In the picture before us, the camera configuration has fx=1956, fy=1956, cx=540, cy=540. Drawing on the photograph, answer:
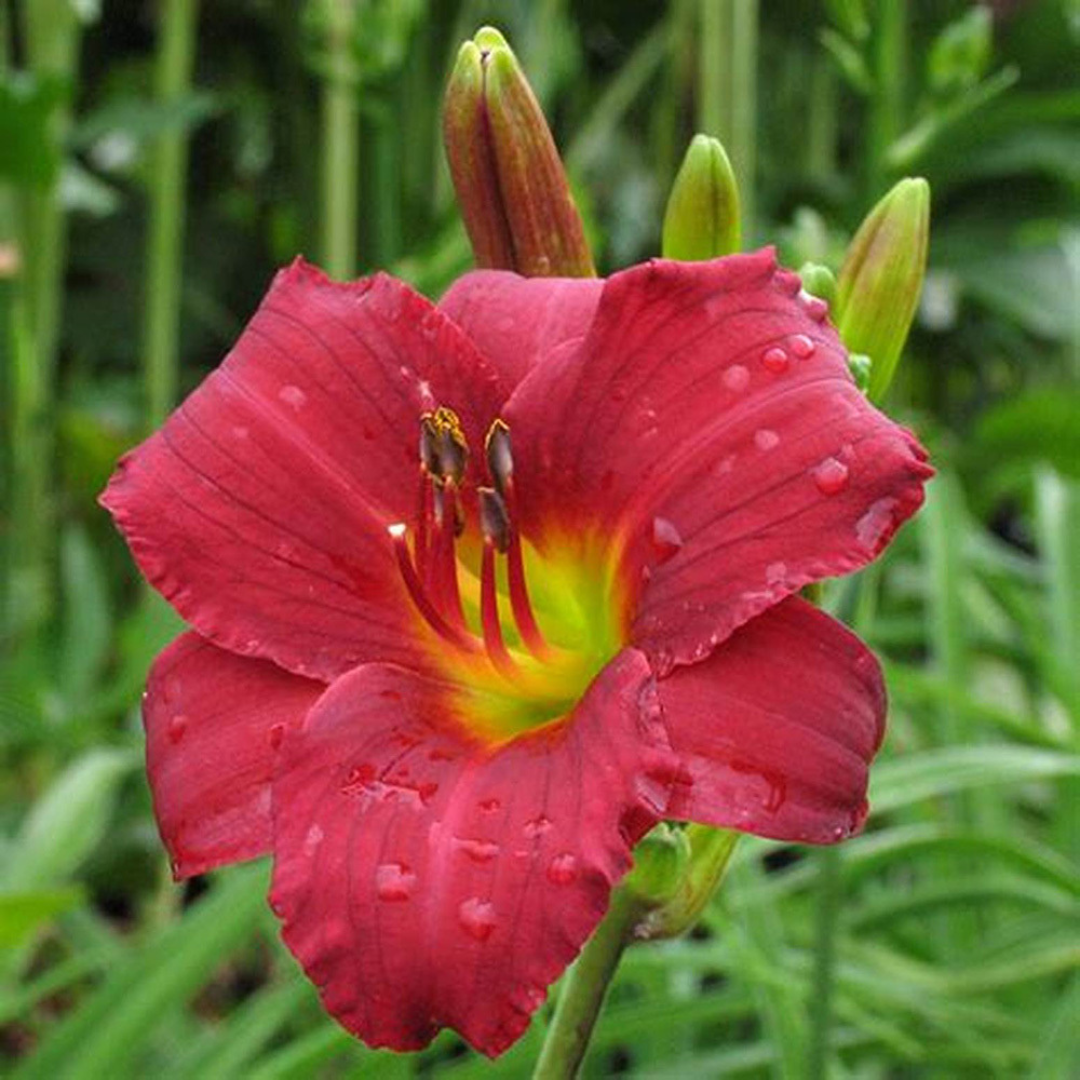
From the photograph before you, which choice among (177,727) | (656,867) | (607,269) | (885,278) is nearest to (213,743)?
(177,727)

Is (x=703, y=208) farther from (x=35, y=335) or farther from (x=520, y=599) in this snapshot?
(x=35, y=335)

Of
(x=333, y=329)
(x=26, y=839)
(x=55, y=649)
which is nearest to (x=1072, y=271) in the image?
(x=55, y=649)

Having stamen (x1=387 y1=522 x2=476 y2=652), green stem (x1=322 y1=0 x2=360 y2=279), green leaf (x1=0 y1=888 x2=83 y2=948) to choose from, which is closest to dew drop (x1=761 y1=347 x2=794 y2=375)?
stamen (x1=387 y1=522 x2=476 y2=652)

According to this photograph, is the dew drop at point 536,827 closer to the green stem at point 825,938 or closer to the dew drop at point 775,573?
the dew drop at point 775,573

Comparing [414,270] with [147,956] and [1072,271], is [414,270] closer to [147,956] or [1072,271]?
[147,956]

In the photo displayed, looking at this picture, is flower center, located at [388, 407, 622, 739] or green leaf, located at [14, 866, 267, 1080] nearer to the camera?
flower center, located at [388, 407, 622, 739]

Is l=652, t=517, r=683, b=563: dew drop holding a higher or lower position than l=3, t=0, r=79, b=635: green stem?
higher

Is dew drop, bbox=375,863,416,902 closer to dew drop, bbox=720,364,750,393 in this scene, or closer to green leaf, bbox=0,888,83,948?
dew drop, bbox=720,364,750,393

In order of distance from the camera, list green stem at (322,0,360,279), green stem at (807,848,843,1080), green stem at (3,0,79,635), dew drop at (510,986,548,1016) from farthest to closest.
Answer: green stem at (3,0,79,635), green stem at (322,0,360,279), green stem at (807,848,843,1080), dew drop at (510,986,548,1016)

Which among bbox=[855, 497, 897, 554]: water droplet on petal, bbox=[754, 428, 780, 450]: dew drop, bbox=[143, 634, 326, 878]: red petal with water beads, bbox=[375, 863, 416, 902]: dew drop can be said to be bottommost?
bbox=[143, 634, 326, 878]: red petal with water beads
